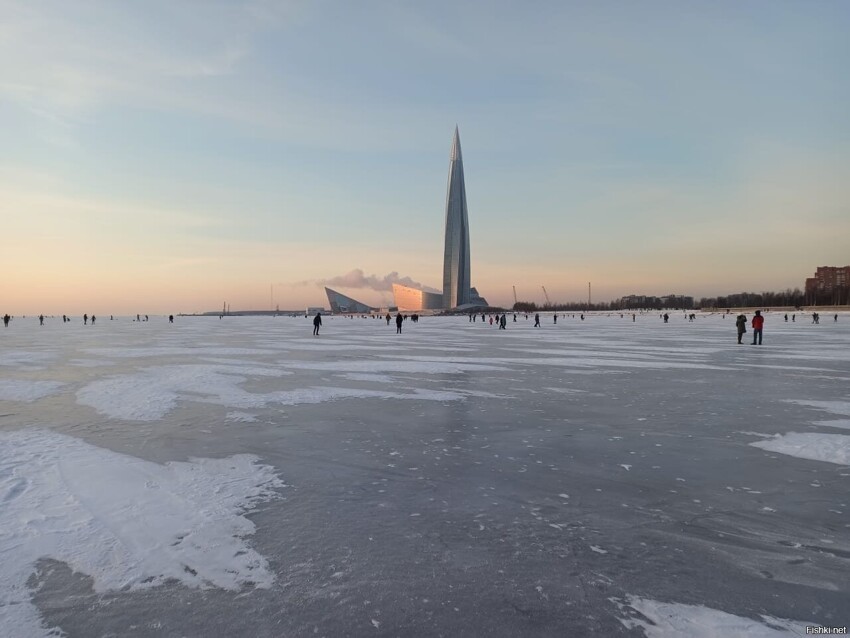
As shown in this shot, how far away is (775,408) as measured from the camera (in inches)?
315

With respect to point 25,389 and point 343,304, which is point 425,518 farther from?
point 343,304

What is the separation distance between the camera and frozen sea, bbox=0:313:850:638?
8.80 feet

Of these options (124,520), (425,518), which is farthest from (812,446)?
(124,520)

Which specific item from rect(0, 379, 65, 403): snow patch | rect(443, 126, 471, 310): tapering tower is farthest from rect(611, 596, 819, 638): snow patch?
rect(443, 126, 471, 310): tapering tower

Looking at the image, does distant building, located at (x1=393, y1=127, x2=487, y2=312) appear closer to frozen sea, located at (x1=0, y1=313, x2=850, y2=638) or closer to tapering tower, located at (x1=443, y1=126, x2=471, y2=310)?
tapering tower, located at (x1=443, y1=126, x2=471, y2=310)

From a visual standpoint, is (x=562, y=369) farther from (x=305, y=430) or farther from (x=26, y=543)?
(x=26, y=543)

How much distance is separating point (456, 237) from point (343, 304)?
53580 millimetres

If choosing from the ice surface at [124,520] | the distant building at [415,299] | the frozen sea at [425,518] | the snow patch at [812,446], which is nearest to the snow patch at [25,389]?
the frozen sea at [425,518]

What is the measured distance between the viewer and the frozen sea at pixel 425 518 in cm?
268

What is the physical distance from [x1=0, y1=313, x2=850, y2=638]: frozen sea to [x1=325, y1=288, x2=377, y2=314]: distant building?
176898mm

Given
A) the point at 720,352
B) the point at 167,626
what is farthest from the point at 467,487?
the point at 720,352

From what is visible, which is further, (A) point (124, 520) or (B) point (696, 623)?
(A) point (124, 520)

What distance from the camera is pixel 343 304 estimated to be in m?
185

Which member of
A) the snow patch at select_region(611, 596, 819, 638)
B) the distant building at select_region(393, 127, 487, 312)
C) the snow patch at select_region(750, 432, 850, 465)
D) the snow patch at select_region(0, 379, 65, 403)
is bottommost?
the snow patch at select_region(0, 379, 65, 403)
